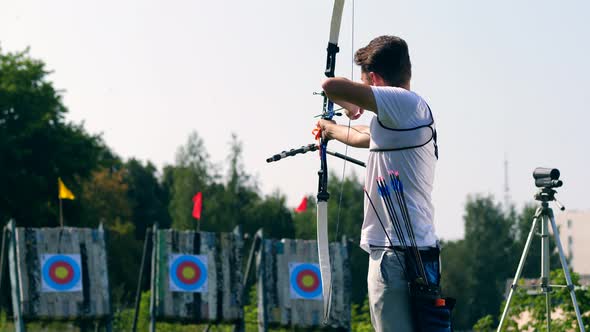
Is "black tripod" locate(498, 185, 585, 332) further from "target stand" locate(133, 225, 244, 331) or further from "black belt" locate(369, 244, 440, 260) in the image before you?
"target stand" locate(133, 225, 244, 331)

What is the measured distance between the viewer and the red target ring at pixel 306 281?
1650 centimetres

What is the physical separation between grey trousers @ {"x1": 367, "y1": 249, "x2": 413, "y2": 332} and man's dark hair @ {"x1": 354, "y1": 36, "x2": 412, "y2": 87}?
654 mm

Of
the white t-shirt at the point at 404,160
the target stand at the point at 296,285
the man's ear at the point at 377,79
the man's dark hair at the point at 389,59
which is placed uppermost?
the man's dark hair at the point at 389,59

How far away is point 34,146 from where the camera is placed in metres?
30.1

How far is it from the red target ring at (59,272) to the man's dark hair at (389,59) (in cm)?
1090

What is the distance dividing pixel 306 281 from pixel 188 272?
2.38m

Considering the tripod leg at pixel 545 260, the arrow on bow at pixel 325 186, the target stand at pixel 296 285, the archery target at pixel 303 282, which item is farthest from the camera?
the archery target at pixel 303 282

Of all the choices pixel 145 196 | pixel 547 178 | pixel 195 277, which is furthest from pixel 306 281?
pixel 145 196

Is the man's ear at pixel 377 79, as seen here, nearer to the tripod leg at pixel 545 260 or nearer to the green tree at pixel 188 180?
the tripod leg at pixel 545 260

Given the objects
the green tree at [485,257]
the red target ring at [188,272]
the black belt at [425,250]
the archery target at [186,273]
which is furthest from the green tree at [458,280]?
the black belt at [425,250]

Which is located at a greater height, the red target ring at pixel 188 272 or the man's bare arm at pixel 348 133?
the man's bare arm at pixel 348 133

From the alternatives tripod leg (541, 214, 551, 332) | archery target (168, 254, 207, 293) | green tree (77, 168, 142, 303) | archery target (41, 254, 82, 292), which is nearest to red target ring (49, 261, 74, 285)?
archery target (41, 254, 82, 292)

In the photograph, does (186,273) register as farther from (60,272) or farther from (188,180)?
(188,180)

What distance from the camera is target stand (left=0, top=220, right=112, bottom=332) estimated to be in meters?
14.1
